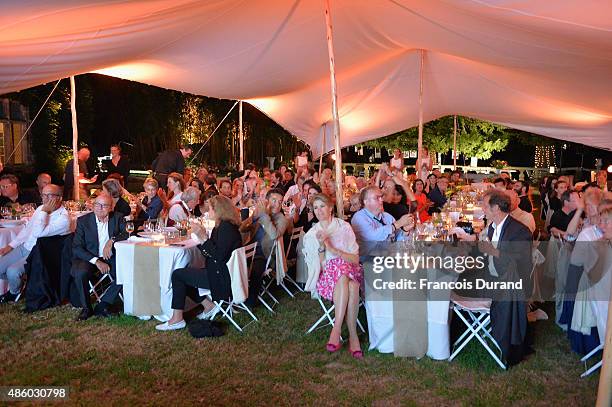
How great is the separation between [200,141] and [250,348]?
19.8 meters

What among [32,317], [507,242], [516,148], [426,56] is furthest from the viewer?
[516,148]

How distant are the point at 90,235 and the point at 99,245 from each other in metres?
0.13

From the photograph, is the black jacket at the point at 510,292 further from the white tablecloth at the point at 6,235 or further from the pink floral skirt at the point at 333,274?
the white tablecloth at the point at 6,235

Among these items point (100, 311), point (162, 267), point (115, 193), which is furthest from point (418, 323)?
point (115, 193)

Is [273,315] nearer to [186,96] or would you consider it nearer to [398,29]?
[398,29]

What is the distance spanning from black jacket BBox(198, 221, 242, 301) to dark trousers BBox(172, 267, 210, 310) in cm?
10

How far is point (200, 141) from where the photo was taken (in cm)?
2398

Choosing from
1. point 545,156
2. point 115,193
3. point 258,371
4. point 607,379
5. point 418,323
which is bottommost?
point 258,371

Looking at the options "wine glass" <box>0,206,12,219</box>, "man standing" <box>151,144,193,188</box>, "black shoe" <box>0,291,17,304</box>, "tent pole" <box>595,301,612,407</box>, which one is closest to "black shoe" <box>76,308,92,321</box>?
"black shoe" <box>0,291,17,304</box>

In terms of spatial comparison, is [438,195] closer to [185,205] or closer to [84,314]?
[185,205]

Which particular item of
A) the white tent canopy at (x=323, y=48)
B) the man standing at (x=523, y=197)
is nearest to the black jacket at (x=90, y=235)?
the white tent canopy at (x=323, y=48)

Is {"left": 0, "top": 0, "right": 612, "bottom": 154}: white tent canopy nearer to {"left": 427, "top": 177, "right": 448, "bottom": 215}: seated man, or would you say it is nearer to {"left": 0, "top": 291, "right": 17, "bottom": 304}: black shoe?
{"left": 427, "top": 177, "right": 448, "bottom": 215}: seated man

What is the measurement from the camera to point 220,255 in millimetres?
5188

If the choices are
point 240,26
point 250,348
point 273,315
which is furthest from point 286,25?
point 250,348
